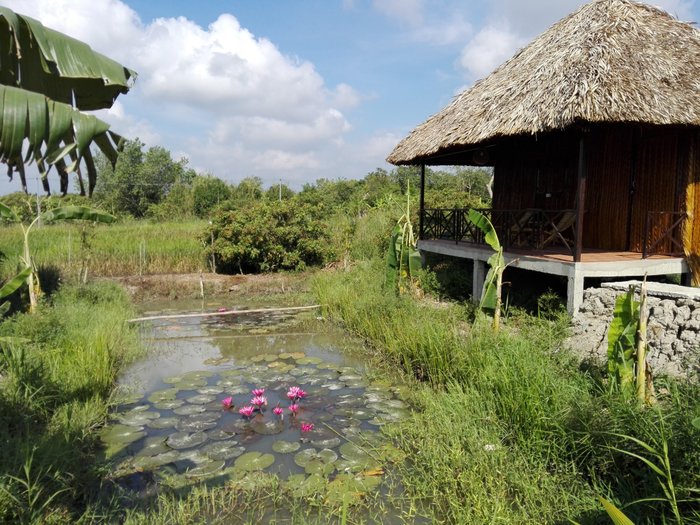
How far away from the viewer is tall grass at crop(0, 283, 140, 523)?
3089 millimetres

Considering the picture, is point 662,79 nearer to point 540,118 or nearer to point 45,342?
point 540,118

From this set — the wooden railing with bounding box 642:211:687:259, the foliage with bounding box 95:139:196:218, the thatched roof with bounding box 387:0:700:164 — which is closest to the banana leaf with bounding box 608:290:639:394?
the thatched roof with bounding box 387:0:700:164

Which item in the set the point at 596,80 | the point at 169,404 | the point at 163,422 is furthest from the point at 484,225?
the point at 163,422

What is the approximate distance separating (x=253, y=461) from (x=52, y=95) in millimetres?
3020

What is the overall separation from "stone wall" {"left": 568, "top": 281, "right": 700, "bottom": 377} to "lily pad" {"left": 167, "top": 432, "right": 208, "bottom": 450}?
3.76 m

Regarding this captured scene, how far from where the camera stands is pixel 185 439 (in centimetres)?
448

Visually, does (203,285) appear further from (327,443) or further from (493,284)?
(327,443)

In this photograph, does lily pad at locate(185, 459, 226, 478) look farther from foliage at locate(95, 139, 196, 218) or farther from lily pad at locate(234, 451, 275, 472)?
foliage at locate(95, 139, 196, 218)

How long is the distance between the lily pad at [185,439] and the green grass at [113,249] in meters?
7.59

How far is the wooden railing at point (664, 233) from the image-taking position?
6715mm

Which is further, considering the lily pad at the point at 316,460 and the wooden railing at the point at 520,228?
the wooden railing at the point at 520,228

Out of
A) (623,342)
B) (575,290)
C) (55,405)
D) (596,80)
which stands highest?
(596,80)

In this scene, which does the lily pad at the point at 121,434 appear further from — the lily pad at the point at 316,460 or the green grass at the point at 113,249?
the green grass at the point at 113,249

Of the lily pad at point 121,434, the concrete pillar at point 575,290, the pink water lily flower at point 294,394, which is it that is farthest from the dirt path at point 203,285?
the lily pad at point 121,434
